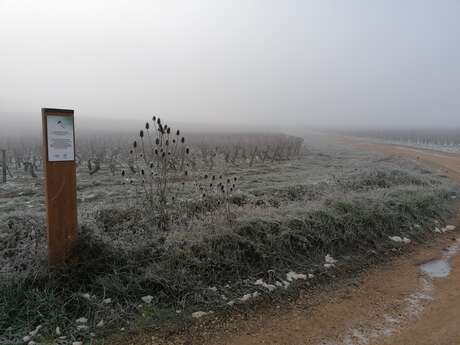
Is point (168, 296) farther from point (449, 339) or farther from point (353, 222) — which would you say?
point (353, 222)

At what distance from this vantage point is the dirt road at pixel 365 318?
286cm

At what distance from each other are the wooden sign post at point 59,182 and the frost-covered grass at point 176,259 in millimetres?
213

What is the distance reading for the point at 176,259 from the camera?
3781mm

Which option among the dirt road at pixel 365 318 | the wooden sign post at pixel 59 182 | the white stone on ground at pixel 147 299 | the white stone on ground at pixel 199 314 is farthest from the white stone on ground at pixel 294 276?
the wooden sign post at pixel 59 182

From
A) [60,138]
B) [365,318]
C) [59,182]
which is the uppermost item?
[60,138]

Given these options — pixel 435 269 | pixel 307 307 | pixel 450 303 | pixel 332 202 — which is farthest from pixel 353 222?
pixel 307 307

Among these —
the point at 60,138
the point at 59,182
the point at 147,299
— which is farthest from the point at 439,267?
the point at 60,138

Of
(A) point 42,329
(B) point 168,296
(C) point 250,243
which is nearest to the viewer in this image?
(A) point 42,329

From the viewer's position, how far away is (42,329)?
283 centimetres

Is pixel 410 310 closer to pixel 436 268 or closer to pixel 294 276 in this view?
pixel 294 276

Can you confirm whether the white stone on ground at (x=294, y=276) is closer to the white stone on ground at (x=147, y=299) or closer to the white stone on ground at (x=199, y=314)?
the white stone on ground at (x=199, y=314)

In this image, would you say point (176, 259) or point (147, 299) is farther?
point (176, 259)

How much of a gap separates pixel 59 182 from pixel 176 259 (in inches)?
60.2

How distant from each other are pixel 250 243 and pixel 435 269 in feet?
8.54
